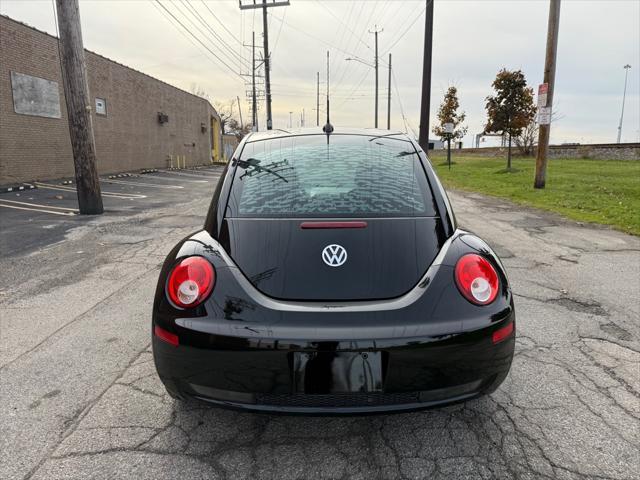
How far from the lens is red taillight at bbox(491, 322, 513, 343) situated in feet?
6.47

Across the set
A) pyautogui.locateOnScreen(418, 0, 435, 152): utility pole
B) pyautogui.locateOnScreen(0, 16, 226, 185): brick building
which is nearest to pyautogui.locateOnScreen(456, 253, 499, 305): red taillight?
pyautogui.locateOnScreen(418, 0, 435, 152): utility pole

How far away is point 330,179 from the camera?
2.56 metres

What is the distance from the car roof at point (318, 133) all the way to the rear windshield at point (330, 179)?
3.3 inches

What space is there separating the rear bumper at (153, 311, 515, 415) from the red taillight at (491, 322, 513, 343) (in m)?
0.02

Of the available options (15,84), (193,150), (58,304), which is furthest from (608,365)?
(193,150)

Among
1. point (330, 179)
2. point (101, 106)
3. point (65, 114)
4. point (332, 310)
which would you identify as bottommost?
point (332, 310)

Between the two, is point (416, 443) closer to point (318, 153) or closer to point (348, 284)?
point (348, 284)

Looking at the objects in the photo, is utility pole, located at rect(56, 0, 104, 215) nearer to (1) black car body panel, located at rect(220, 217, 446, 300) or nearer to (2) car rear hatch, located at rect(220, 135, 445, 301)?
(2) car rear hatch, located at rect(220, 135, 445, 301)

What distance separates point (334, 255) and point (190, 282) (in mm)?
670

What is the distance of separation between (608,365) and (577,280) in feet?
7.12

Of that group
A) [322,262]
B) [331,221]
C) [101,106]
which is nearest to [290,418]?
[322,262]

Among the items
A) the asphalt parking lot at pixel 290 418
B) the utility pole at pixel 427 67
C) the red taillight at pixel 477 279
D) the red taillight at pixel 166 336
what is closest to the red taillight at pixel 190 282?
the red taillight at pixel 166 336

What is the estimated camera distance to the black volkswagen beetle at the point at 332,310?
184 centimetres

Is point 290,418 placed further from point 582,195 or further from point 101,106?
point 101,106
